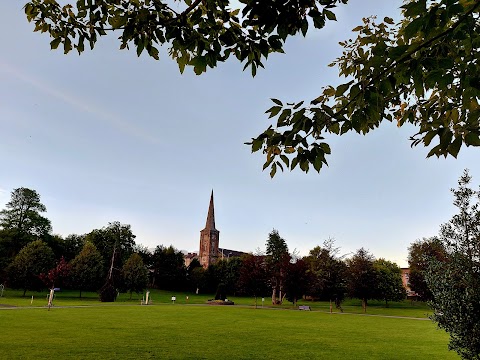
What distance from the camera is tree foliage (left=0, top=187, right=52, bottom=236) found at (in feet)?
200

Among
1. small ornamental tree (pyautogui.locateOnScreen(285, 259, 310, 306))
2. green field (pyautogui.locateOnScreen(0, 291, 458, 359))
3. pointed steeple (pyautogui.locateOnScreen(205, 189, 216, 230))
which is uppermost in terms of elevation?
pointed steeple (pyautogui.locateOnScreen(205, 189, 216, 230))

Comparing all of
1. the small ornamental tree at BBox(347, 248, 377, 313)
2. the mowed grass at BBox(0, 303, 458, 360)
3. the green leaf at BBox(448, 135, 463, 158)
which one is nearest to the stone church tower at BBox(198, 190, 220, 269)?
the small ornamental tree at BBox(347, 248, 377, 313)

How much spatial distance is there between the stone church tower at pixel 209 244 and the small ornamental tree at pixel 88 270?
68806 mm

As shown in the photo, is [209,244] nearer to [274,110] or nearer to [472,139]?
[274,110]

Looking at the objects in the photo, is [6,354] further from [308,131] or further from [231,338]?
[308,131]

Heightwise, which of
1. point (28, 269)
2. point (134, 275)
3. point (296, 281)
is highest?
point (296, 281)

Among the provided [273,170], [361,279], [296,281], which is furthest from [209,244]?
[273,170]

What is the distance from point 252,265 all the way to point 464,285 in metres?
44.4

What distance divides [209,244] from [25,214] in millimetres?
70617

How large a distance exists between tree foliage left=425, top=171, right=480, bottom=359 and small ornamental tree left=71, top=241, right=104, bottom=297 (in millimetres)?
53429

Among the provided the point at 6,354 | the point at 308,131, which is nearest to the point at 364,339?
the point at 6,354

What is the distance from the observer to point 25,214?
205 ft

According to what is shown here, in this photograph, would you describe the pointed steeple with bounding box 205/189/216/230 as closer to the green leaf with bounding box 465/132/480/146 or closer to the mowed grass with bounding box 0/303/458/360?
the mowed grass with bounding box 0/303/458/360

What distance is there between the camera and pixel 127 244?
3049 inches
